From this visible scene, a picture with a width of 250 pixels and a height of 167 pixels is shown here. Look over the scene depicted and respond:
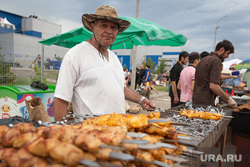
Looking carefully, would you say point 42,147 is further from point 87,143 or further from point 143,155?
point 143,155

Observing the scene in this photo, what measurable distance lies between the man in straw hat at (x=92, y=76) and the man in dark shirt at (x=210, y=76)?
7.00 ft

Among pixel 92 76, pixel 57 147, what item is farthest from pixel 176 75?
pixel 57 147

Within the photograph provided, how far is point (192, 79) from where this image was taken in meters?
4.19

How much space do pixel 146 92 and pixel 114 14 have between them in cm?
779

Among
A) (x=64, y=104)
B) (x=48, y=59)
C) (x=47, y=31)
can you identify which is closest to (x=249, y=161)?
(x=64, y=104)

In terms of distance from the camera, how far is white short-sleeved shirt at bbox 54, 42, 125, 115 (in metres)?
1.84

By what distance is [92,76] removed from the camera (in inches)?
75.9

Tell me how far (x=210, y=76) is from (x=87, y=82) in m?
2.51

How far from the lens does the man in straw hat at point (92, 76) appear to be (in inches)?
72.7

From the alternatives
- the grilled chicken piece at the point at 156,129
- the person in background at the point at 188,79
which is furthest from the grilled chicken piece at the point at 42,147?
the person in background at the point at 188,79

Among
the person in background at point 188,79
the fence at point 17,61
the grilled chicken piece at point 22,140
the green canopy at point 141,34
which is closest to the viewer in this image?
the grilled chicken piece at point 22,140

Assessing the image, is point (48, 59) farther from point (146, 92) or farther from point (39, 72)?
point (146, 92)

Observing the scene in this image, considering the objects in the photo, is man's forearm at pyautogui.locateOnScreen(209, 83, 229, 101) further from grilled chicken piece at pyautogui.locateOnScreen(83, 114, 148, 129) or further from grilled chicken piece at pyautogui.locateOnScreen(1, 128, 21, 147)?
grilled chicken piece at pyautogui.locateOnScreen(1, 128, 21, 147)

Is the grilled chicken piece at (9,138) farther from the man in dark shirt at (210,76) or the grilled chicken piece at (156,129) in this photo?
the man in dark shirt at (210,76)
